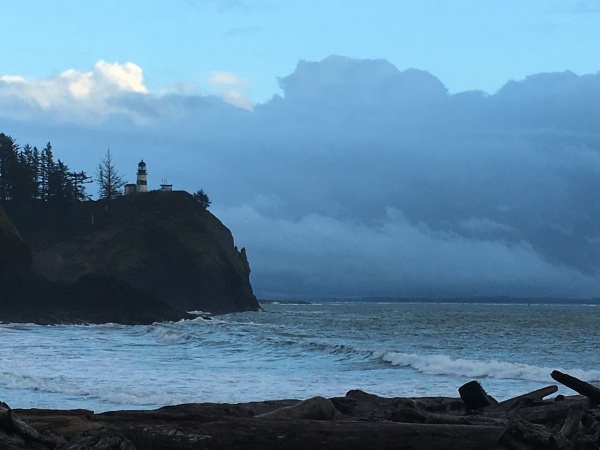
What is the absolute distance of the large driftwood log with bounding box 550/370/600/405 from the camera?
7719mm

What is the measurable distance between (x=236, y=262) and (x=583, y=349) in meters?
74.7

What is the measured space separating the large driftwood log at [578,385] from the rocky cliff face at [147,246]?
9240cm

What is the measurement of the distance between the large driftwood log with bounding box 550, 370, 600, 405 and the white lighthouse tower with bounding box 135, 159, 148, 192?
111899 mm

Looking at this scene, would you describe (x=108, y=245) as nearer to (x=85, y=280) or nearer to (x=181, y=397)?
(x=85, y=280)

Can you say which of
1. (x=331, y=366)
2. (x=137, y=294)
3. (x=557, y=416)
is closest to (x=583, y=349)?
(x=331, y=366)

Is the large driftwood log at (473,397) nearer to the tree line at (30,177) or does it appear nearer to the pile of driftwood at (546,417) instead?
the pile of driftwood at (546,417)

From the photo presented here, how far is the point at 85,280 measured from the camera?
2958 inches

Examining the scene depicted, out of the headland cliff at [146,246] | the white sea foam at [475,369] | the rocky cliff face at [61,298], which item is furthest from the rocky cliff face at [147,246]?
the white sea foam at [475,369]

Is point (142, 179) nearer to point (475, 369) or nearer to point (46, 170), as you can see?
point (46, 170)

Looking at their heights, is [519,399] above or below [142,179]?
below

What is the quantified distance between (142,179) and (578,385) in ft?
373

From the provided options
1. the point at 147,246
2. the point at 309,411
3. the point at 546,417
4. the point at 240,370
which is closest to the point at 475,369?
the point at 240,370

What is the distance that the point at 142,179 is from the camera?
119125 mm

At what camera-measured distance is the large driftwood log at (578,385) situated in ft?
25.3
